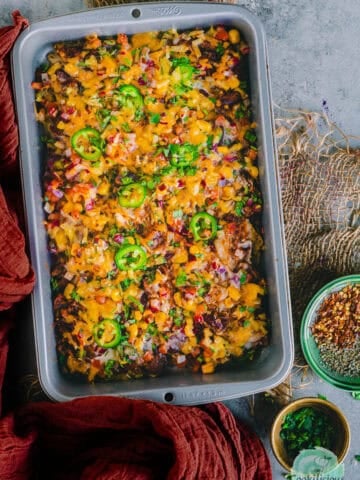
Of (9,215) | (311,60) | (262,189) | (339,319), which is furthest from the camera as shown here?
(311,60)

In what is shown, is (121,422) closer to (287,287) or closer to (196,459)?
(196,459)

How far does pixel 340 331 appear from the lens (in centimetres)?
252

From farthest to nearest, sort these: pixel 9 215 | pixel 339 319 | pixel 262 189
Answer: pixel 339 319 < pixel 262 189 < pixel 9 215

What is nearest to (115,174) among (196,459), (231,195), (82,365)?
(231,195)

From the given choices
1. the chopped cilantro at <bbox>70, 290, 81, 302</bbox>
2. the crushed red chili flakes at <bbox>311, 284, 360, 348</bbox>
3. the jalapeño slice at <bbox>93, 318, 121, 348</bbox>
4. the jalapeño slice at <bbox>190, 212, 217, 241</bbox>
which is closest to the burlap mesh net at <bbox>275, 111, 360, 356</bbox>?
the crushed red chili flakes at <bbox>311, 284, 360, 348</bbox>

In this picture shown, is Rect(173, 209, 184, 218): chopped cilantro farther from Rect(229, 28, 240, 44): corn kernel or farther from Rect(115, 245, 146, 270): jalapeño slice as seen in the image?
Rect(229, 28, 240, 44): corn kernel

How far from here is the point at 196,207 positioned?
94.5 inches

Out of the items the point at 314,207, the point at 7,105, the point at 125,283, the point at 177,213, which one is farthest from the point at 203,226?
the point at 7,105

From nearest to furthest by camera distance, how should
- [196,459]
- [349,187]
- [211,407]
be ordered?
[196,459], [211,407], [349,187]

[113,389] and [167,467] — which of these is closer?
[167,467]

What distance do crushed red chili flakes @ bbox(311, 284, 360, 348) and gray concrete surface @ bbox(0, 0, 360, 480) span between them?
227 millimetres

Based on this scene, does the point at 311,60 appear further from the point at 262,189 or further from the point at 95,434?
the point at 95,434

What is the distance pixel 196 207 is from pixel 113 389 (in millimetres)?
751

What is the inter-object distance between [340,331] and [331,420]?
1.17 feet
